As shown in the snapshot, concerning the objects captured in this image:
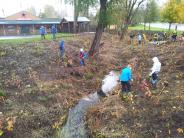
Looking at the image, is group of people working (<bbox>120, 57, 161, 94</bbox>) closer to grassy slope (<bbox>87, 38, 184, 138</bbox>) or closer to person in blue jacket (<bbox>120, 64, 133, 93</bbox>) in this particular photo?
person in blue jacket (<bbox>120, 64, 133, 93</bbox>)

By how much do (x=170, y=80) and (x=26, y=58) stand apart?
1264 cm

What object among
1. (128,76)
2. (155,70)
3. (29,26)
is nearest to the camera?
(128,76)

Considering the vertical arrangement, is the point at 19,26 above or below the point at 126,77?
above

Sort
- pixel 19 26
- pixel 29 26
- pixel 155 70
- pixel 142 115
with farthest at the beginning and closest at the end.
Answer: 1. pixel 29 26
2. pixel 19 26
3. pixel 155 70
4. pixel 142 115

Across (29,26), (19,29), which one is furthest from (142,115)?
(29,26)

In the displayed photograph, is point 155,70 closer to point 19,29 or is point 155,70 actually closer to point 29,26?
point 19,29

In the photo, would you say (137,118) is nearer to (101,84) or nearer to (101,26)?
(101,84)

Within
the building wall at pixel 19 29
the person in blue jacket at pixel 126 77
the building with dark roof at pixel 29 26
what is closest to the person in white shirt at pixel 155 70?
the person in blue jacket at pixel 126 77

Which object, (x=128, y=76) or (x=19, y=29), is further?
(x=19, y=29)

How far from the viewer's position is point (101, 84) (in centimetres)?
2278

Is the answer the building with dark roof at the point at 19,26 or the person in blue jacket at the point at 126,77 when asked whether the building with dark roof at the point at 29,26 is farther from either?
the person in blue jacket at the point at 126,77

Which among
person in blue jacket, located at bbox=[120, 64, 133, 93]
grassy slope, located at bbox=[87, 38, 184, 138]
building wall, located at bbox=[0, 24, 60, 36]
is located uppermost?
building wall, located at bbox=[0, 24, 60, 36]

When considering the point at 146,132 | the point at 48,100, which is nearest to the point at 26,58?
the point at 48,100

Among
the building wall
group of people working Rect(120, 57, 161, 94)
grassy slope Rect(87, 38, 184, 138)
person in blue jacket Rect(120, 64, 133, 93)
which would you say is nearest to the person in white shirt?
group of people working Rect(120, 57, 161, 94)
